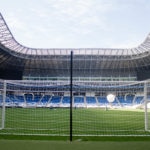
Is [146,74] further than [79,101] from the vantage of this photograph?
Result: Yes

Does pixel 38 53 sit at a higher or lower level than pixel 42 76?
higher

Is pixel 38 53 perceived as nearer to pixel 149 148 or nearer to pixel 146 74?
pixel 146 74

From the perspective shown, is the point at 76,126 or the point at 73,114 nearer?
the point at 76,126

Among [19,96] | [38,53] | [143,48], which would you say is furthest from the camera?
[38,53]

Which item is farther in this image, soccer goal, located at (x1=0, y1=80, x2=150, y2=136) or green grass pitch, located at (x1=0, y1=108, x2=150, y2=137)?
soccer goal, located at (x1=0, y1=80, x2=150, y2=136)

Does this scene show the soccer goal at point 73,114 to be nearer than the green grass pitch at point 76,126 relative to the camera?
No

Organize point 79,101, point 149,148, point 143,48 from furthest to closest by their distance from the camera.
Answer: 1. point 143,48
2. point 79,101
3. point 149,148

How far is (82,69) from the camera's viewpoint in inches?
2264

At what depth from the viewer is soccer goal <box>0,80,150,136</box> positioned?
9867 mm

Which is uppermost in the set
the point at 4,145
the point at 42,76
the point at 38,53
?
the point at 38,53

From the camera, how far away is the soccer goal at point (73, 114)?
9.87 meters

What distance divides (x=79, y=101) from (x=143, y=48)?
18.0m

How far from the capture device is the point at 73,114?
20.9 metres

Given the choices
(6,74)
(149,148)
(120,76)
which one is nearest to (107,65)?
(120,76)
